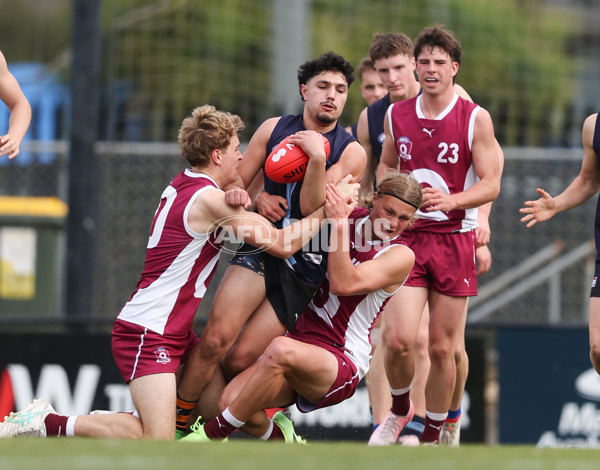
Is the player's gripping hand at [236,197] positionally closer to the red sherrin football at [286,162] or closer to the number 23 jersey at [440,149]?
the red sherrin football at [286,162]

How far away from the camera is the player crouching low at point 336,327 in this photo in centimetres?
577

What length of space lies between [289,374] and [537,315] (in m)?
4.55

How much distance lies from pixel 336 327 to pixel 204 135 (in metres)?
1.30

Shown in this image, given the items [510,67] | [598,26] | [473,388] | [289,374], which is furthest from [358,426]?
[598,26]

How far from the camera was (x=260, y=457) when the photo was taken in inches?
164

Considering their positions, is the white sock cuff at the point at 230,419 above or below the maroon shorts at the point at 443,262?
below

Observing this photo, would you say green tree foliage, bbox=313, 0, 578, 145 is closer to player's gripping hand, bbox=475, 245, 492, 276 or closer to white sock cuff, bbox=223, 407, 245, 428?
player's gripping hand, bbox=475, 245, 492, 276

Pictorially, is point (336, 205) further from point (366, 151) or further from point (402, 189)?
point (366, 151)

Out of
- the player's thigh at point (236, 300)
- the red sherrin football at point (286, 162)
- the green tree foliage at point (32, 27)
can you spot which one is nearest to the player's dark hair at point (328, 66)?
the red sherrin football at point (286, 162)

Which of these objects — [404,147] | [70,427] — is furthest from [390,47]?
[70,427]

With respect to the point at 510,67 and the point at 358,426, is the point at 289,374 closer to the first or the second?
the point at 358,426

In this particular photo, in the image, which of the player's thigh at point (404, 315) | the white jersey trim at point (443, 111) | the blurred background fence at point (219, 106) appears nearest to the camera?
the player's thigh at point (404, 315)

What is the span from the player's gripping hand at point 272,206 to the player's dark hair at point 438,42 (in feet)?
4.18

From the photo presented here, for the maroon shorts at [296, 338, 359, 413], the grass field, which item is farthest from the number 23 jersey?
the grass field
